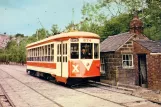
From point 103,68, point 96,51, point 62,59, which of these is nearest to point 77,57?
point 62,59

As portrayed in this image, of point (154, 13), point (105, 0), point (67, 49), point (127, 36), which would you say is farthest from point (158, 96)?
point (105, 0)

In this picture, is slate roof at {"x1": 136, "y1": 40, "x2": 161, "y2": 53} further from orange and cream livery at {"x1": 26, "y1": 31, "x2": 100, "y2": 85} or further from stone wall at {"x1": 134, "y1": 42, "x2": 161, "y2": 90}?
orange and cream livery at {"x1": 26, "y1": 31, "x2": 100, "y2": 85}

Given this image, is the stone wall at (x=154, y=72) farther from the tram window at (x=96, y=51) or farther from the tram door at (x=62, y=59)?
the tram door at (x=62, y=59)

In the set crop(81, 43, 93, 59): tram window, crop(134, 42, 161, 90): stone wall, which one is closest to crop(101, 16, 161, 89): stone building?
crop(134, 42, 161, 90): stone wall

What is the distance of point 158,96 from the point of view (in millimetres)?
13742

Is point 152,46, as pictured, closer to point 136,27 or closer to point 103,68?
point 136,27

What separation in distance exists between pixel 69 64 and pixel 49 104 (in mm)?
5222

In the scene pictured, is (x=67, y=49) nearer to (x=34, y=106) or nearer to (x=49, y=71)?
(x=49, y=71)

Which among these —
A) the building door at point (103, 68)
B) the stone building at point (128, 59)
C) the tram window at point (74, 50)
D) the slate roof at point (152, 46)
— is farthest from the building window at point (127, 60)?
the tram window at point (74, 50)

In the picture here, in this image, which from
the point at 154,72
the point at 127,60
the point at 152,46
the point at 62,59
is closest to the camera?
the point at 154,72

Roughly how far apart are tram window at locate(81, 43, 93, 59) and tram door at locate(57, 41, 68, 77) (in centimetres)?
112

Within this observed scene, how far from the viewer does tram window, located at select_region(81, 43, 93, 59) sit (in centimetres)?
1756

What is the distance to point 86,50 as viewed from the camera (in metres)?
17.7

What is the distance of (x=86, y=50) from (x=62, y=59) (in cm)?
170
